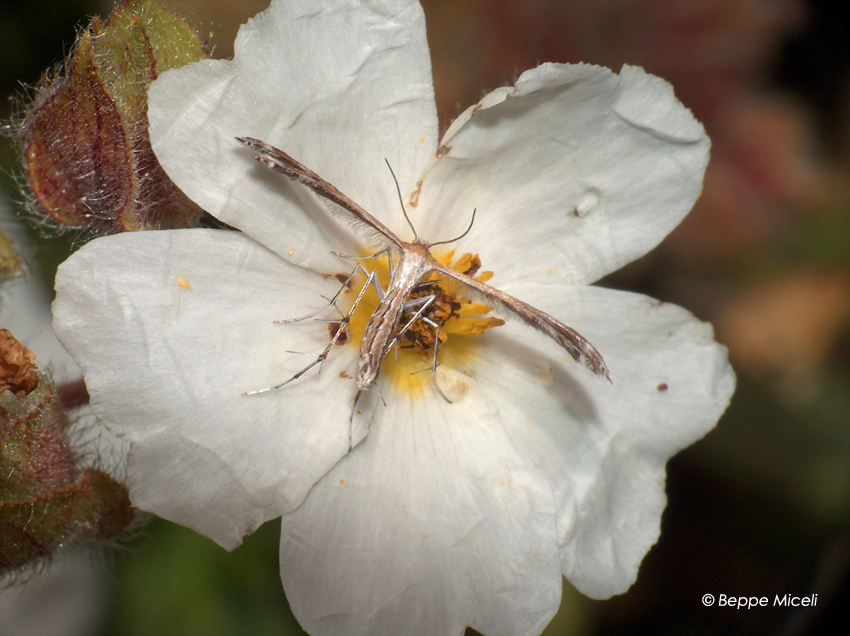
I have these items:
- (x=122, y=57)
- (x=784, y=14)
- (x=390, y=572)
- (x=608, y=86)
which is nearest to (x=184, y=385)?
(x=390, y=572)

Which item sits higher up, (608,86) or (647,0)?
(608,86)

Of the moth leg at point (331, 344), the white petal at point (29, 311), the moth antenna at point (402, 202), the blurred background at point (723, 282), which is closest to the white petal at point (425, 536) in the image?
the moth leg at point (331, 344)

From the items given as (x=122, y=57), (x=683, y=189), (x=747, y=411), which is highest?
(x=122, y=57)

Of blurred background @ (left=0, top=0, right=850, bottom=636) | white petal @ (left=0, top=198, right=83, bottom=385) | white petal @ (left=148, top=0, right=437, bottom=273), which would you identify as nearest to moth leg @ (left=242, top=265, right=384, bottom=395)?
white petal @ (left=148, top=0, right=437, bottom=273)

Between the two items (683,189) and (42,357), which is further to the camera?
(42,357)

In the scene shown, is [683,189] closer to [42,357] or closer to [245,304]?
[245,304]

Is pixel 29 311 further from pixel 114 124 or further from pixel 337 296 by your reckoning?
pixel 337 296

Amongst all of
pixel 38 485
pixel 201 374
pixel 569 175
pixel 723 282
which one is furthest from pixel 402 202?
pixel 723 282
